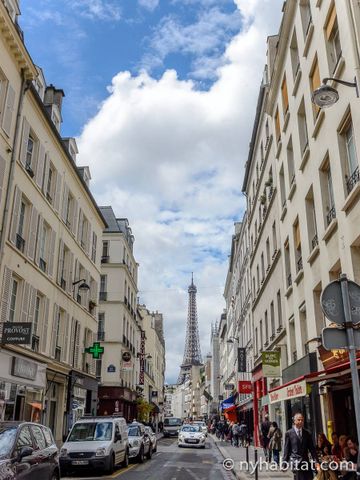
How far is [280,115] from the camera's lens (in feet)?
73.6

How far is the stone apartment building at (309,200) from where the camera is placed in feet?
41.1

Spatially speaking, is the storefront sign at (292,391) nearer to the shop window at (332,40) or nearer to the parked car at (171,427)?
the shop window at (332,40)

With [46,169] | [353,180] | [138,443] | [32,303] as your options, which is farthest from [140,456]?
[353,180]

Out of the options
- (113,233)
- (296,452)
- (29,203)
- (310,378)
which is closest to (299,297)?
(310,378)

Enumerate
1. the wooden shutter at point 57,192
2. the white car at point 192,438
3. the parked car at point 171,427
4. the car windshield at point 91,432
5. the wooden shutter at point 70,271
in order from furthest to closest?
the parked car at point 171,427 → the white car at point 192,438 → the wooden shutter at point 70,271 → the wooden shutter at point 57,192 → the car windshield at point 91,432

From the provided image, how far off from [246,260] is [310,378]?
29725 mm

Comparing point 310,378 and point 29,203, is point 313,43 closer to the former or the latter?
point 310,378

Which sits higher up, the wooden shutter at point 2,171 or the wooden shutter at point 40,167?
the wooden shutter at point 40,167

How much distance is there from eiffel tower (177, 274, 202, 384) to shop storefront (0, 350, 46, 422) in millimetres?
164072

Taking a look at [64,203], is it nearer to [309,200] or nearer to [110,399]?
[309,200]

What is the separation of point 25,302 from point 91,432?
6.25 meters

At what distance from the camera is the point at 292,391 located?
1227cm

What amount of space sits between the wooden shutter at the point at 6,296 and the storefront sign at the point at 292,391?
10.2 metres

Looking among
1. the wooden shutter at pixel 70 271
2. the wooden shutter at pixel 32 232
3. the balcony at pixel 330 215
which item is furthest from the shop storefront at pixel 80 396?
the balcony at pixel 330 215
